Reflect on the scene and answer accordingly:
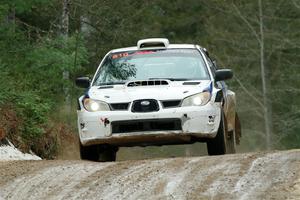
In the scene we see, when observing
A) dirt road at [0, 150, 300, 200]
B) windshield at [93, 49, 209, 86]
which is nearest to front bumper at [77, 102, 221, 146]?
windshield at [93, 49, 209, 86]

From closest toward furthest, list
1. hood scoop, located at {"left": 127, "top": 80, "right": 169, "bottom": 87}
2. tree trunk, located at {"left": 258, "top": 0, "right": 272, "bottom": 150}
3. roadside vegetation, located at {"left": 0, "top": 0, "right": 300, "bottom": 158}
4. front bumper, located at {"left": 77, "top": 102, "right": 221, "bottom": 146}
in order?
1. front bumper, located at {"left": 77, "top": 102, "right": 221, "bottom": 146}
2. hood scoop, located at {"left": 127, "top": 80, "right": 169, "bottom": 87}
3. roadside vegetation, located at {"left": 0, "top": 0, "right": 300, "bottom": 158}
4. tree trunk, located at {"left": 258, "top": 0, "right": 272, "bottom": 150}

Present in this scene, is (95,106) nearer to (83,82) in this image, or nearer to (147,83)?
(147,83)

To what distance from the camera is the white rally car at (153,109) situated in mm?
11719

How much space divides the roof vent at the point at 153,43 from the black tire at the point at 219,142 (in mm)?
1859

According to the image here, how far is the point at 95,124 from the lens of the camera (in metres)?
11.8

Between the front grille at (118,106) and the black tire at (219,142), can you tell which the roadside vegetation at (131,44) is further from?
the black tire at (219,142)

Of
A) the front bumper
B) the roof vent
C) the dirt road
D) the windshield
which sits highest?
the roof vent

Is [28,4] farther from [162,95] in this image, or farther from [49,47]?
[162,95]

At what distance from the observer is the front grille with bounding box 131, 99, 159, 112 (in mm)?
11719

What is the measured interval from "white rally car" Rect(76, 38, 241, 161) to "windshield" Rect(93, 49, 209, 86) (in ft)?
0.05

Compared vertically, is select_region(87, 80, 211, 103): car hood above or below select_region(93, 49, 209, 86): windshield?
below

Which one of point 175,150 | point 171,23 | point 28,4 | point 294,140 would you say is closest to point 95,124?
point 28,4

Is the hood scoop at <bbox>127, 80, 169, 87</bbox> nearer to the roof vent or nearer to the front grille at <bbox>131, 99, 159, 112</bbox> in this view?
the front grille at <bbox>131, 99, 159, 112</bbox>

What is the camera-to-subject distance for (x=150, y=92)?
11.9 metres
